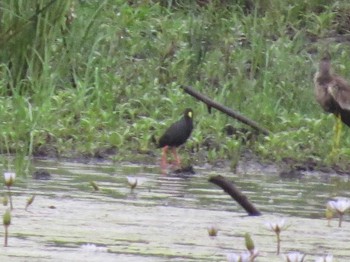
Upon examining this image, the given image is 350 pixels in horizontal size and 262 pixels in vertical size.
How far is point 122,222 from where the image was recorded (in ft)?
18.3

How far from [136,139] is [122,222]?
11.6ft

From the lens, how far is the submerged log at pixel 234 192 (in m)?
5.77

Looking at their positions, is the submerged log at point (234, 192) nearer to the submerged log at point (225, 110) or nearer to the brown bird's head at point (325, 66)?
the submerged log at point (225, 110)

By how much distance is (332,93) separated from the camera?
9922 mm

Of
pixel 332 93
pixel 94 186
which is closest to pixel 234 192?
pixel 94 186

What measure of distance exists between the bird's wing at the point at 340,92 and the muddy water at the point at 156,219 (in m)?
1.97

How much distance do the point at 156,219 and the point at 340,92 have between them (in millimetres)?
4525

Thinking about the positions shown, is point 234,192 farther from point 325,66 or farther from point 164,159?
point 325,66

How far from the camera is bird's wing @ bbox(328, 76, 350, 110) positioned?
32.5 feet

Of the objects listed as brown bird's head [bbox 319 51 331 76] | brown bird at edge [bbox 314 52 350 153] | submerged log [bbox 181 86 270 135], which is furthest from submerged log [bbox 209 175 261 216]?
brown bird's head [bbox 319 51 331 76]

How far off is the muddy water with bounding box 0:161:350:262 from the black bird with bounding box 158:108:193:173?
0.82m

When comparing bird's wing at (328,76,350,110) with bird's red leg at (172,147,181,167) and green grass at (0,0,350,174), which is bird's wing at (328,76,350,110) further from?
bird's red leg at (172,147,181,167)

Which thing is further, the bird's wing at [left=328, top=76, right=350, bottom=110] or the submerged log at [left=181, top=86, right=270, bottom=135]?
the bird's wing at [left=328, top=76, right=350, bottom=110]

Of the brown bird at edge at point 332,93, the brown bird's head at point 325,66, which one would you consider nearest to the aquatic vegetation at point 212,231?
the brown bird at edge at point 332,93
